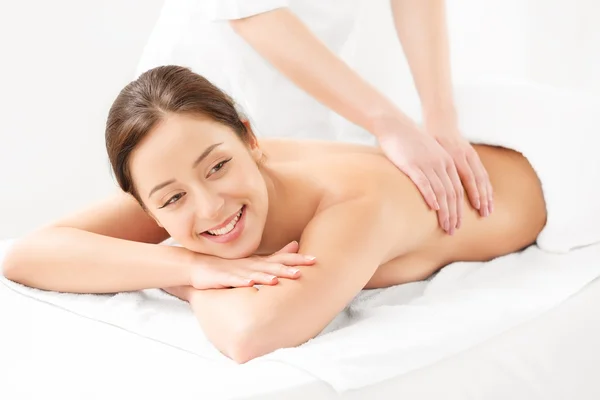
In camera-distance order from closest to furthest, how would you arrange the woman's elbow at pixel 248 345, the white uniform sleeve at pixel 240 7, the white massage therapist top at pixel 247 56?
the woman's elbow at pixel 248 345, the white uniform sleeve at pixel 240 7, the white massage therapist top at pixel 247 56

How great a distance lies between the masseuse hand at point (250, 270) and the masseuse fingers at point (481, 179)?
39 centimetres

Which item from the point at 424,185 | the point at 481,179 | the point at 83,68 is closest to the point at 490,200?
the point at 481,179

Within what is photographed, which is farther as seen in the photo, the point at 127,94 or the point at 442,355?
the point at 127,94

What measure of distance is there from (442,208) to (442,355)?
41cm

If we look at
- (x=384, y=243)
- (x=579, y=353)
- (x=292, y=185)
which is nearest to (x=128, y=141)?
(x=292, y=185)

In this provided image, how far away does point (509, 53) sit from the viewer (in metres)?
2.69

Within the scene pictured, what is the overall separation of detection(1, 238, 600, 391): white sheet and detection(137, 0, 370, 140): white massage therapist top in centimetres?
71

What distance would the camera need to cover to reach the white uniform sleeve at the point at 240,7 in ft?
6.09

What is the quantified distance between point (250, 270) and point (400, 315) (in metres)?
0.25

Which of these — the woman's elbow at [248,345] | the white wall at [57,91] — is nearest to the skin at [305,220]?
the woman's elbow at [248,345]

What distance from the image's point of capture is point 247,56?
7.16 ft

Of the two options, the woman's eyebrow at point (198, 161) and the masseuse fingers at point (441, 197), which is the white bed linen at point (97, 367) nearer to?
the woman's eyebrow at point (198, 161)

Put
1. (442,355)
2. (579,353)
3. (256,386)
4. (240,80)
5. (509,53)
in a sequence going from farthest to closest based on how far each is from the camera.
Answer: (509,53)
(240,80)
(579,353)
(442,355)
(256,386)

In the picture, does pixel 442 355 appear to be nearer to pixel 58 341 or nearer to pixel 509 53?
pixel 58 341
